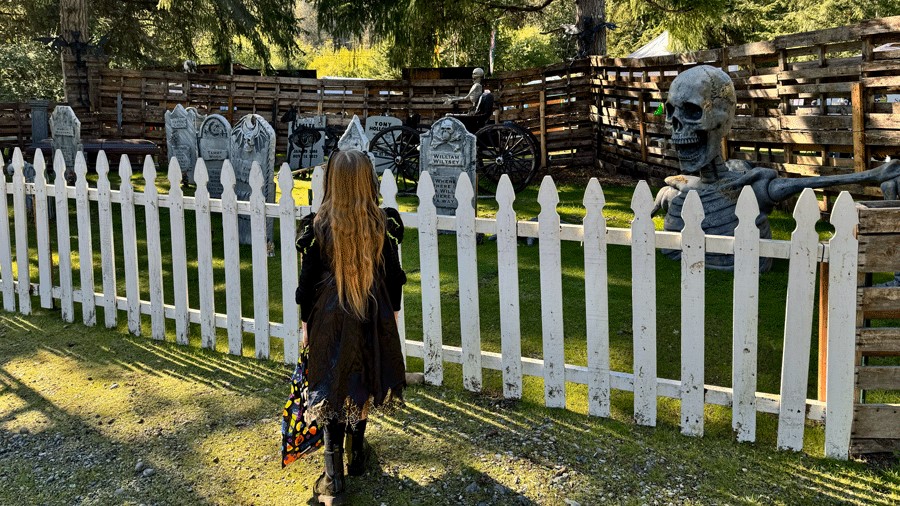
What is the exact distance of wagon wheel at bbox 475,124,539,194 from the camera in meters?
12.4

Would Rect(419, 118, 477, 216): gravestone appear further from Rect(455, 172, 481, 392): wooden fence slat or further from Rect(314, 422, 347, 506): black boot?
Rect(314, 422, 347, 506): black boot

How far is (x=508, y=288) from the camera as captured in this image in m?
4.34

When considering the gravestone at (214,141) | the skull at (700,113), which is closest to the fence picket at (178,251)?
the skull at (700,113)

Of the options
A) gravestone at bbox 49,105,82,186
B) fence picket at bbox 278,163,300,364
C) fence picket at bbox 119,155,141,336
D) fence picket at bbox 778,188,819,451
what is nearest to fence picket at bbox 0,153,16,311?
fence picket at bbox 119,155,141,336

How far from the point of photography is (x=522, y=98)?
1553 cm

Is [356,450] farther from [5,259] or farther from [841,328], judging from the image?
[5,259]

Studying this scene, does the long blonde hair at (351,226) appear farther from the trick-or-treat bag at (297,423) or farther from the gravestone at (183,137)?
the gravestone at (183,137)

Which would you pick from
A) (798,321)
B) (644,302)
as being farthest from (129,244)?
(798,321)

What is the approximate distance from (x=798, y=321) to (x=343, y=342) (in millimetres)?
1978

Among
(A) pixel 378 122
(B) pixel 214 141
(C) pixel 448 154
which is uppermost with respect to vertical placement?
(A) pixel 378 122

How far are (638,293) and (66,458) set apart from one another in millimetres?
2835

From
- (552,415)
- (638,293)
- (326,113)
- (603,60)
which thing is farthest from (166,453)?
(326,113)

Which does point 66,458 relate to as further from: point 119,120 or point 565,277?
point 119,120

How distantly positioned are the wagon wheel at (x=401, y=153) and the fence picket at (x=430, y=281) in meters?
8.17
